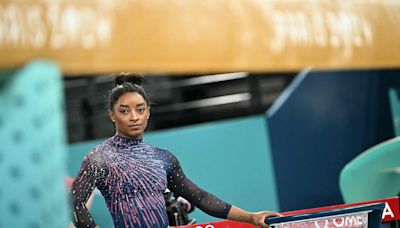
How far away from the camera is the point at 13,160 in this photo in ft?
4.98

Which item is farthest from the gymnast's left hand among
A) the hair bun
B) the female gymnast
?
the hair bun

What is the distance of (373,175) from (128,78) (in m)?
1.44

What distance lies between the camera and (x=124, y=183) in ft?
7.48

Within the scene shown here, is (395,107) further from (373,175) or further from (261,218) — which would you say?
(261,218)

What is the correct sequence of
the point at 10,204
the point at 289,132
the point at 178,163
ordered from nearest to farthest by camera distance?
the point at 10,204, the point at 178,163, the point at 289,132

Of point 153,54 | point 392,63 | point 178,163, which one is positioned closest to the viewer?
point 153,54

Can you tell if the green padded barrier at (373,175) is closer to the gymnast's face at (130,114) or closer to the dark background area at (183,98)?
the dark background area at (183,98)

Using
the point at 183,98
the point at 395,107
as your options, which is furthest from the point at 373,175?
the point at 183,98

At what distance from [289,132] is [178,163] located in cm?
73

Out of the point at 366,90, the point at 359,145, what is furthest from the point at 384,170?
the point at 366,90

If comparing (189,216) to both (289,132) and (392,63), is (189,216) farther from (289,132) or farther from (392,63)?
(392,63)

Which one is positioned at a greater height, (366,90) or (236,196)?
(366,90)

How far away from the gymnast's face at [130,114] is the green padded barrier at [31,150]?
0.73 metres

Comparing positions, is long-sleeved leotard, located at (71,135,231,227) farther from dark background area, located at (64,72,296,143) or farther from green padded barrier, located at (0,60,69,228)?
green padded barrier, located at (0,60,69,228)
